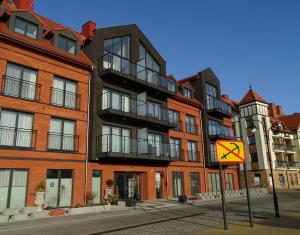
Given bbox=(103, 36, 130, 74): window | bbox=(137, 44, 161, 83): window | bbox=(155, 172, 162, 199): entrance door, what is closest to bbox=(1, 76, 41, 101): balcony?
bbox=(103, 36, 130, 74): window

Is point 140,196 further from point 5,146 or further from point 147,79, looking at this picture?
point 5,146

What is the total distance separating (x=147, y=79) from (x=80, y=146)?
9.03 metres

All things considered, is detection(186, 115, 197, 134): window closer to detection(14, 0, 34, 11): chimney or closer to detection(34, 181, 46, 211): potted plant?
detection(34, 181, 46, 211): potted plant

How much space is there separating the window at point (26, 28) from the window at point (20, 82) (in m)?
2.60

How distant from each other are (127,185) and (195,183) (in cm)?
944

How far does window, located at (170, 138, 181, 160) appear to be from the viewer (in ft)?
90.3

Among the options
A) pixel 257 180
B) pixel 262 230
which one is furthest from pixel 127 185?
pixel 257 180

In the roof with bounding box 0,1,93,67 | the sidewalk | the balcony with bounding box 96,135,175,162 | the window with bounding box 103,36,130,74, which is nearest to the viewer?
the sidewalk

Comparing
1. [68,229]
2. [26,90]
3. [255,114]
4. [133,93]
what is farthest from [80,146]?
[255,114]

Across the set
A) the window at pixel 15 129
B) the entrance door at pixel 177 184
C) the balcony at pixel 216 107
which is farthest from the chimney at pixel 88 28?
the balcony at pixel 216 107

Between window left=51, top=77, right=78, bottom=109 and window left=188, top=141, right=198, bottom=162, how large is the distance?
14.6m

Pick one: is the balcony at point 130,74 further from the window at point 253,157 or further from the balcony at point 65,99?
the window at point 253,157

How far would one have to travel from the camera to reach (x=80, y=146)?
64.8ft

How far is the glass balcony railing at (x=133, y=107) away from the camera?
21.6 meters
